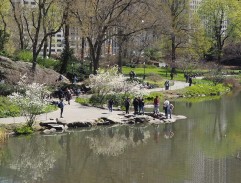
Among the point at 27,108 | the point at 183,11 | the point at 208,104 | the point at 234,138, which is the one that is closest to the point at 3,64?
the point at 27,108

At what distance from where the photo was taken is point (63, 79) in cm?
4806

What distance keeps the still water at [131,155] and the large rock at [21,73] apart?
1480 cm

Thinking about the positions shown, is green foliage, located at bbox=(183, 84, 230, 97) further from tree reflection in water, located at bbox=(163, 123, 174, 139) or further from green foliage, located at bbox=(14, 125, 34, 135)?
green foliage, located at bbox=(14, 125, 34, 135)

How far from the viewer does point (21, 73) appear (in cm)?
4491

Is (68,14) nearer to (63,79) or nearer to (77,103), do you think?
(63,79)

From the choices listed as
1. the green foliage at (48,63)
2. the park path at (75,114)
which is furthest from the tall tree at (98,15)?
the park path at (75,114)

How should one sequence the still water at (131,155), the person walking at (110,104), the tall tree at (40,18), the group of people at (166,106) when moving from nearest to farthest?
the still water at (131,155) < the group of people at (166,106) < the person walking at (110,104) < the tall tree at (40,18)

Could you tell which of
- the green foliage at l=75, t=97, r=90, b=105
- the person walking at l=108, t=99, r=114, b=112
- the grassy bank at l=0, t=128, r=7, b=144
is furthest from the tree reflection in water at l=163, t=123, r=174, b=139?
the grassy bank at l=0, t=128, r=7, b=144

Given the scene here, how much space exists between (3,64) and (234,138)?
83.1ft

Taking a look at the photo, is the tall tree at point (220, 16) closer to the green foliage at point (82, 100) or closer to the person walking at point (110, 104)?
the green foliage at point (82, 100)

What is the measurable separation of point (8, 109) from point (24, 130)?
4623mm

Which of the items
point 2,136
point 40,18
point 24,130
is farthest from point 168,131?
point 40,18

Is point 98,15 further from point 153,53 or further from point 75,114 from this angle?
point 153,53

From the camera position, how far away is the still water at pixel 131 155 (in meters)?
20.1
